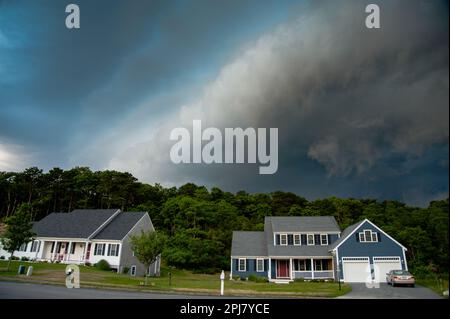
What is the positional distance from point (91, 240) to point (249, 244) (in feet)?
59.2

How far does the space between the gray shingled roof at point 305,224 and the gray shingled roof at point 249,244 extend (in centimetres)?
249

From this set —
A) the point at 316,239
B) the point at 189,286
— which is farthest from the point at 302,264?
the point at 189,286

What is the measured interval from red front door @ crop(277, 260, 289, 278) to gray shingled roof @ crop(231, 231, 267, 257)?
197 cm

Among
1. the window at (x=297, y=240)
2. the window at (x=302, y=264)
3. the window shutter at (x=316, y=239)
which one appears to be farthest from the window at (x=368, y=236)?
the window at (x=297, y=240)

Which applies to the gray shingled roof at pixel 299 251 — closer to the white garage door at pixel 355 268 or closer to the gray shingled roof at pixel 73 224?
the white garage door at pixel 355 268

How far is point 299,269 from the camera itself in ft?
110

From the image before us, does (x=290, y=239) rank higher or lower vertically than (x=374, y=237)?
lower

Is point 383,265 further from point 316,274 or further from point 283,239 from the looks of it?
point 283,239

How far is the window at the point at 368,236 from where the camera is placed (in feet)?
101

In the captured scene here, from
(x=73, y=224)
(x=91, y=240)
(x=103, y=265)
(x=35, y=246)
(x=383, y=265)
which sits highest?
(x=73, y=224)

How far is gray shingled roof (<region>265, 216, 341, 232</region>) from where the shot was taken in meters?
35.8

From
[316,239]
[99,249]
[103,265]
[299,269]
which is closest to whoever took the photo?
[103,265]

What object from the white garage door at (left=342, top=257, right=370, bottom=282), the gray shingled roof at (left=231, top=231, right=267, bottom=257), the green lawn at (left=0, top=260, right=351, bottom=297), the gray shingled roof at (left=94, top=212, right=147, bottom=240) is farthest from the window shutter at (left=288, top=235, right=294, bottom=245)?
the gray shingled roof at (left=94, top=212, right=147, bottom=240)

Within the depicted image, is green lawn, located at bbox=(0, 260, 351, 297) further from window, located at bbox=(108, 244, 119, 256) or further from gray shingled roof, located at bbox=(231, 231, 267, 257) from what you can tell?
gray shingled roof, located at bbox=(231, 231, 267, 257)
